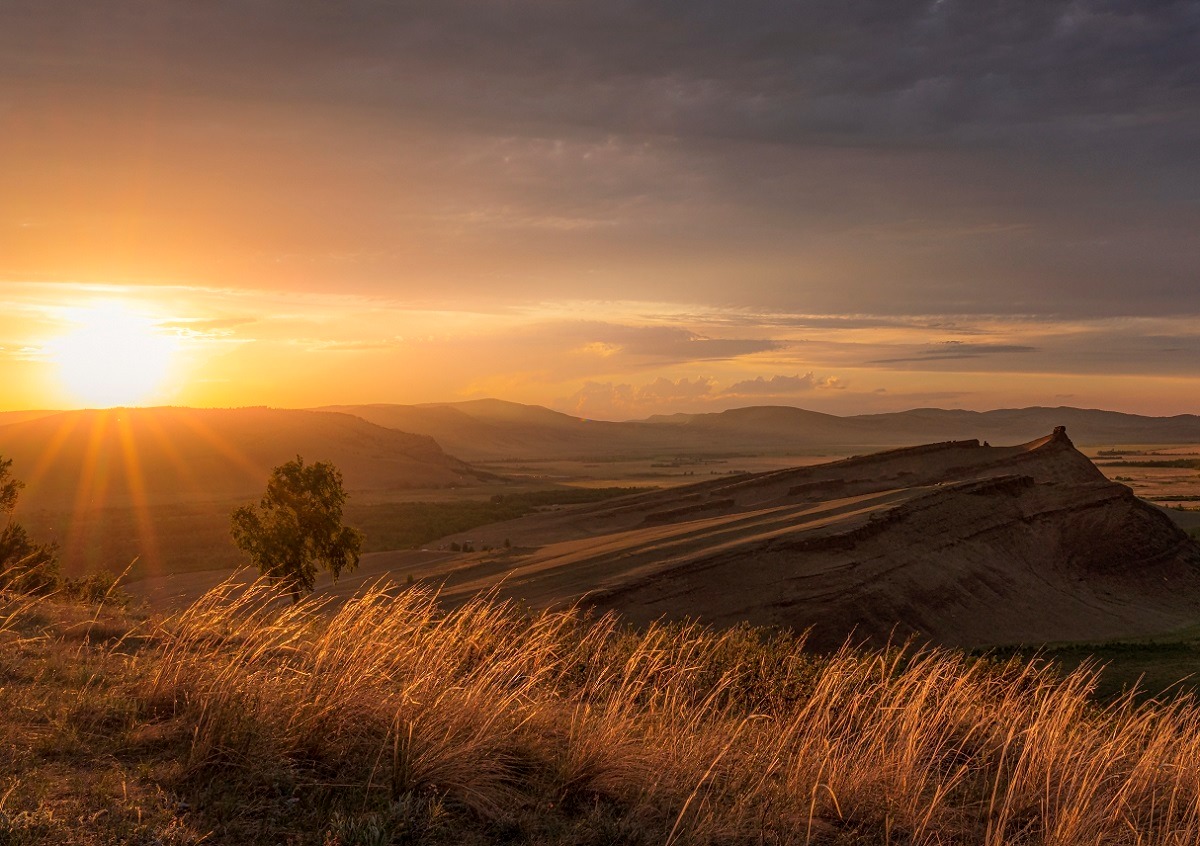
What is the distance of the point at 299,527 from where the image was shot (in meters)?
29.6

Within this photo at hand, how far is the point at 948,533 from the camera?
1120 inches

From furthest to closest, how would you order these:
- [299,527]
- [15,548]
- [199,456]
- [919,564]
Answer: [199,456]
[299,527]
[919,564]
[15,548]

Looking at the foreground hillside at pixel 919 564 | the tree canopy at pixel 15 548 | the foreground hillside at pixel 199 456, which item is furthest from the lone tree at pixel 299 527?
the foreground hillside at pixel 199 456

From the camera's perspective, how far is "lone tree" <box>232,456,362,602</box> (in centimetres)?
2933

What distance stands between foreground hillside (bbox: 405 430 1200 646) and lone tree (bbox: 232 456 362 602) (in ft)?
14.9

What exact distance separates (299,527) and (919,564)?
2080cm

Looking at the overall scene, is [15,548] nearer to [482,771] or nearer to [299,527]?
[299,527]

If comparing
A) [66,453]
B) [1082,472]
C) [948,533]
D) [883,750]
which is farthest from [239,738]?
[66,453]

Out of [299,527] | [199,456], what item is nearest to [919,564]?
[299,527]

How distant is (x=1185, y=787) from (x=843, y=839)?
332 cm

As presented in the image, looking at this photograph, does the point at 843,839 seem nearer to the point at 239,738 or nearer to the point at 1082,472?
the point at 239,738

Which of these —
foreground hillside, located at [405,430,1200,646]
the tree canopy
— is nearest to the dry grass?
foreground hillside, located at [405,430,1200,646]

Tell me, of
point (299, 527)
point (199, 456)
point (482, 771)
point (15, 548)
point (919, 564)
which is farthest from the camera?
point (199, 456)

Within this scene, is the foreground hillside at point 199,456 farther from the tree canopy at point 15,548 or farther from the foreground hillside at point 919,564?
the foreground hillside at point 919,564
